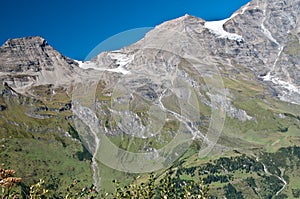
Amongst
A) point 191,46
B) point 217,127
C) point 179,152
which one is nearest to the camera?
point 217,127

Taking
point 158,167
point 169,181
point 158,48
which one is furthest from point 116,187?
point 158,48

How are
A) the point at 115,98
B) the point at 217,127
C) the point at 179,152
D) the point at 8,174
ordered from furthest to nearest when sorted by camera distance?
the point at 115,98 < the point at 179,152 < the point at 217,127 < the point at 8,174

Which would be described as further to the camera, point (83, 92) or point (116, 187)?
point (83, 92)

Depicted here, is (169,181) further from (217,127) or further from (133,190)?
(217,127)

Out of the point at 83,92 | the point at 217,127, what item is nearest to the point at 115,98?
the point at 83,92

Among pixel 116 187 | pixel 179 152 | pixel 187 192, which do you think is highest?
pixel 179 152

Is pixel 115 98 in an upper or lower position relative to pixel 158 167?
upper

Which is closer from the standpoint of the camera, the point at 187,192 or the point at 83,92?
the point at 187,192

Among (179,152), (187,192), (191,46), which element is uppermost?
(191,46)

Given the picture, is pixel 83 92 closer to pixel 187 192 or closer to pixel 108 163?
pixel 108 163
